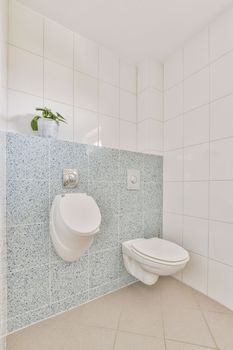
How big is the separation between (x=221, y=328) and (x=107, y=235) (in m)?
0.94

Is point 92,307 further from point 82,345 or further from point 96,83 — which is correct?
point 96,83

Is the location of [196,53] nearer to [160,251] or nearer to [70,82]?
[70,82]

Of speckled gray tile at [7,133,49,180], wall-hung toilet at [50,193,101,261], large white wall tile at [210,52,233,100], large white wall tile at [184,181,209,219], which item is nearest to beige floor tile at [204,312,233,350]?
large white wall tile at [184,181,209,219]

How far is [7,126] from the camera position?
1.27m

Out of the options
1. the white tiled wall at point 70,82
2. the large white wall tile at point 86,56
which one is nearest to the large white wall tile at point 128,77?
the white tiled wall at point 70,82

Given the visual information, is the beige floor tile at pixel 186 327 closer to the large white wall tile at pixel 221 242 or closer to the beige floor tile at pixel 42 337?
the large white wall tile at pixel 221 242

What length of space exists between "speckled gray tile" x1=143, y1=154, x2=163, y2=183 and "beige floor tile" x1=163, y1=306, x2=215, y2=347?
1042mm

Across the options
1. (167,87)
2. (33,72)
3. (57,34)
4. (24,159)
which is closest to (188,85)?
(167,87)

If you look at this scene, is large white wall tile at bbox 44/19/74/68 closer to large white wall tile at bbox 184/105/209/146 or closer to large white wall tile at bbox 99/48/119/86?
large white wall tile at bbox 99/48/119/86

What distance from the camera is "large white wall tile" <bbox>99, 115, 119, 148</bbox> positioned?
173 cm

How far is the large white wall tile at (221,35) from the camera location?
53.6 inches

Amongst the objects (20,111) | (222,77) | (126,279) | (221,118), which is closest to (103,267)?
(126,279)

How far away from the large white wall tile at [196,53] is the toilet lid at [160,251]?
1.50 m

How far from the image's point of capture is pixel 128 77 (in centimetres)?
193
